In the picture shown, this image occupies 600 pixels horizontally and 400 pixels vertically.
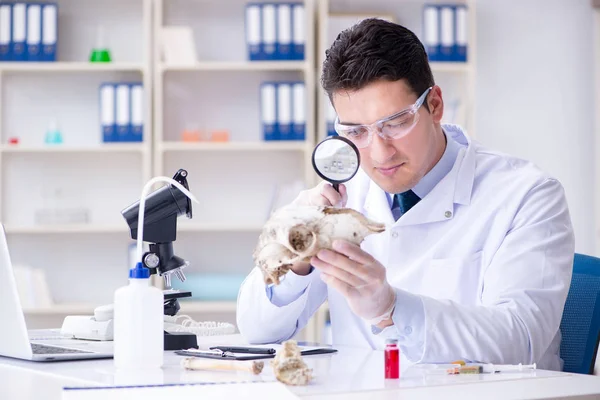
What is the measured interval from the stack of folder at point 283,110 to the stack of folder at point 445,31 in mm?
738

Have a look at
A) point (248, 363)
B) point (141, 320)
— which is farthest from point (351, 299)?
point (141, 320)

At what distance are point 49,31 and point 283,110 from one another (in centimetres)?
127

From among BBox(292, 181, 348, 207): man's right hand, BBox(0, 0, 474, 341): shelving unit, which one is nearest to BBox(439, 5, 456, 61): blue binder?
BBox(0, 0, 474, 341): shelving unit

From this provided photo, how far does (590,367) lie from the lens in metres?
1.82

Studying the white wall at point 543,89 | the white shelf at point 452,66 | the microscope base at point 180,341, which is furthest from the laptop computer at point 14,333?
the white wall at point 543,89

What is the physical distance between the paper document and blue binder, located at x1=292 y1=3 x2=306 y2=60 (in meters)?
Answer: 3.40

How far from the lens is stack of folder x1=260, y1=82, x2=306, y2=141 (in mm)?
4348

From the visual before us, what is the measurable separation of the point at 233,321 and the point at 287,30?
5.17 feet

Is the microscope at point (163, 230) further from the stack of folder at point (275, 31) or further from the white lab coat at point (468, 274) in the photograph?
the stack of folder at point (275, 31)

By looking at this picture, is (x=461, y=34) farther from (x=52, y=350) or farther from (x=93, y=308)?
(x=52, y=350)

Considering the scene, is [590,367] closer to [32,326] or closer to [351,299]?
[351,299]

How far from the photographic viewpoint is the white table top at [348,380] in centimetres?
116

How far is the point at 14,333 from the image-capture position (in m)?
1.54

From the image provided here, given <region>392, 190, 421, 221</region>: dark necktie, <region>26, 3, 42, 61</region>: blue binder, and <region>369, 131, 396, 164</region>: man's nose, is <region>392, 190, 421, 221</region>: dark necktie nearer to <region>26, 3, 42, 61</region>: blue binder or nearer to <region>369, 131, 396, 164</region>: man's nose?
<region>369, 131, 396, 164</region>: man's nose
